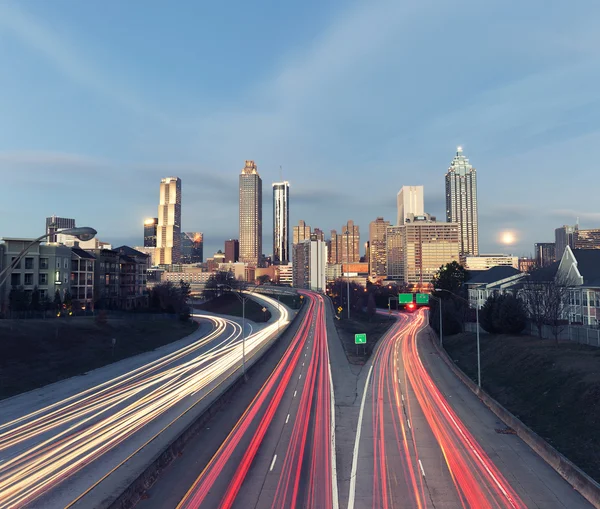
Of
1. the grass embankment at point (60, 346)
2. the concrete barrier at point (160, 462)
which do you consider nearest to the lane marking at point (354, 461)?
the concrete barrier at point (160, 462)

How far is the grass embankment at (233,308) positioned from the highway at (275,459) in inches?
3077

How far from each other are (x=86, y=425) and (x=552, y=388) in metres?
33.3

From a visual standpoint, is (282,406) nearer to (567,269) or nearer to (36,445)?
(36,445)

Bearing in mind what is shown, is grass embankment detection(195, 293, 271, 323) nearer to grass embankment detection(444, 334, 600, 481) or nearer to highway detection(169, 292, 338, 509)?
grass embankment detection(444, 334, 600, 481)

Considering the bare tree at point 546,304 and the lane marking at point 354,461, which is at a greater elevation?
the bare tree at point 546,304

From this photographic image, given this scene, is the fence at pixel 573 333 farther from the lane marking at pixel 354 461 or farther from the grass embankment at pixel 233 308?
the grass embankment at pixel 233 308

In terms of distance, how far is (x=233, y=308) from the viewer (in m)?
137

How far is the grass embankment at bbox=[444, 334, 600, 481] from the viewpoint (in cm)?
2444

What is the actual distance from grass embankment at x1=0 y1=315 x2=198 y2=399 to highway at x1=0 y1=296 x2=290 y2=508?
286 cm

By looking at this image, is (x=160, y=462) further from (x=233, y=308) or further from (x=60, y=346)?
(x=233, y=308)

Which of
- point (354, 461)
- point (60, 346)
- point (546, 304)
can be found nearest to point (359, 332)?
point (546, 304)

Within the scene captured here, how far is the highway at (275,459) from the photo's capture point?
18172mm

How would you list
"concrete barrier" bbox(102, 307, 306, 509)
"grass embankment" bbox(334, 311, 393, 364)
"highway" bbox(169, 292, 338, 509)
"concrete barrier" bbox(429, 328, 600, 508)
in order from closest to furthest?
"concrete barrier" bbox(102, 307, 306, 509), "highway" bbox(169, 292, 338, 509), "concrete barrier" bbox(429, 328, 600, 508), "grass embankment" bbox(334, 311, 393, 364)

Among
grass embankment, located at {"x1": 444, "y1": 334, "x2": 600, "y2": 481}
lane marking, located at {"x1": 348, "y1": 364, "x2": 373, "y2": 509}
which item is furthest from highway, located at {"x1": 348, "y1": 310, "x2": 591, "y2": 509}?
grass embankment, located at {"x1": 444, "y1": 334, "x2": 600, "y2": 481}
